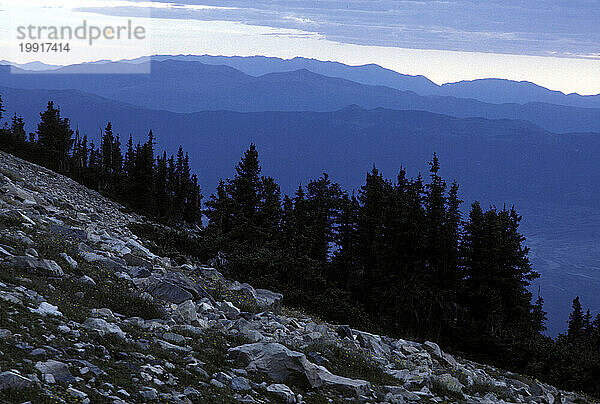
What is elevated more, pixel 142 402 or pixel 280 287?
pixel 142 402

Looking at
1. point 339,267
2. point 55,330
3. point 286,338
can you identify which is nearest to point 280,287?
point 286,338

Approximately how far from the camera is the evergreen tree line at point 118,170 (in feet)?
269

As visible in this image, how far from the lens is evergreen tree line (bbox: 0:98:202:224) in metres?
82.1

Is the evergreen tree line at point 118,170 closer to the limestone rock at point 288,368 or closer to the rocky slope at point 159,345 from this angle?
the rocky slope at point 159,345

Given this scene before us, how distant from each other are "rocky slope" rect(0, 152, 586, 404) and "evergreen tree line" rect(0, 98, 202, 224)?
5749 centimetres

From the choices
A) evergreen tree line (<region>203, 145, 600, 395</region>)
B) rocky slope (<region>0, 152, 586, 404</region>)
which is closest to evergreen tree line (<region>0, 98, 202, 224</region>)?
evergreen tree line (<region>203, 145, 600, 395</region>)

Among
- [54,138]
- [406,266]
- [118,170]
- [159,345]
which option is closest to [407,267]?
[406,266]

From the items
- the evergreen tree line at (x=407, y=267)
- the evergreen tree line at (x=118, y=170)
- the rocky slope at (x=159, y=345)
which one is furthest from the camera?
the evergreen tree line at (x=118, y=170)

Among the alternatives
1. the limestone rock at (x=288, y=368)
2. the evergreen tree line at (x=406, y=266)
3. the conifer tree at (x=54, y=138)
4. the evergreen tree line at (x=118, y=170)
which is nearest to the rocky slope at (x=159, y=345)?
the limestone rock at (x=288, y=368)

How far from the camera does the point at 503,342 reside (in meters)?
36.3

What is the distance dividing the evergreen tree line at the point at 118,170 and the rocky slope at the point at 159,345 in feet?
189

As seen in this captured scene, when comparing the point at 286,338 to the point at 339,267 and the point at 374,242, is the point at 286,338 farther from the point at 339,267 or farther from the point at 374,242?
the point at 339,267

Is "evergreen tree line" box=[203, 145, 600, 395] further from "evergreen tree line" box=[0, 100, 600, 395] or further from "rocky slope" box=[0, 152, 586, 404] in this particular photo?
"rocky slope" box=[0, 152, 586, 404]

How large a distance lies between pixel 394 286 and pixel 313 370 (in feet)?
113
